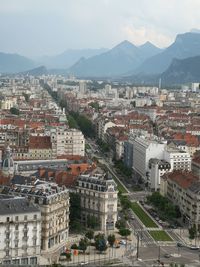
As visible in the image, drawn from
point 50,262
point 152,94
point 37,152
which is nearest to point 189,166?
point 37,152

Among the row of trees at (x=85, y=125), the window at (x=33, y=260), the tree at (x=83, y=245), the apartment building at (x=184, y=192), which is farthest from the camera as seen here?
the row of trees at (x=85, y=125)

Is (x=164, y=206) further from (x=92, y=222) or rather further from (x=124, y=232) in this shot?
(x=124, y=232)

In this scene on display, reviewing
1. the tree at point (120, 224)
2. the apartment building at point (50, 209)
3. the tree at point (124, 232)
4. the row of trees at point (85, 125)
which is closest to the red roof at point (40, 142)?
the tree at point (120, 224)

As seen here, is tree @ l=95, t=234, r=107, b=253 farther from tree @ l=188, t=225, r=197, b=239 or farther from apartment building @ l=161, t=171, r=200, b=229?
apartment building @ l=161, t=171, r=200, b=229

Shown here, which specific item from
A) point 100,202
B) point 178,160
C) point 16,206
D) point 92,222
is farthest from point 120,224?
point 178,160

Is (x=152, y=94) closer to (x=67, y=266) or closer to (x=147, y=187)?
(x=147, y=187)

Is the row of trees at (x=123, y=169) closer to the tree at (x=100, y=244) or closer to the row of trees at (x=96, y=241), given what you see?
the row of trees at (x=96, y=241)
